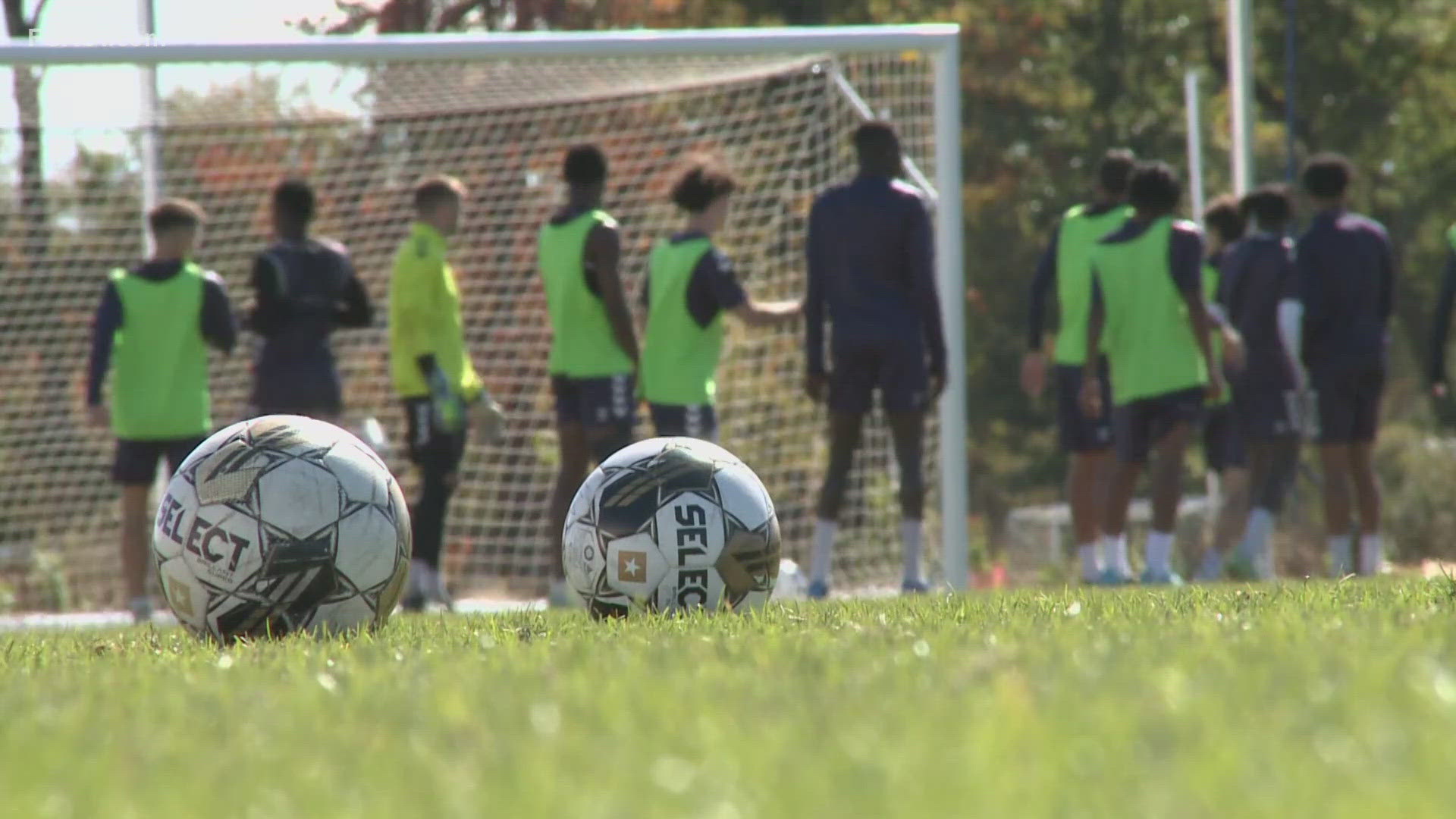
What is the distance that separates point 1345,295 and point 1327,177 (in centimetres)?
70

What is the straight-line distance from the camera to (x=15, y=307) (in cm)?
1331

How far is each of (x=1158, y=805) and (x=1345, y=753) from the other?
0.43m

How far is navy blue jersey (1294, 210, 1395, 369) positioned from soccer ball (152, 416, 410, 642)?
257 inches

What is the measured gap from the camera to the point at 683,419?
9102 mm

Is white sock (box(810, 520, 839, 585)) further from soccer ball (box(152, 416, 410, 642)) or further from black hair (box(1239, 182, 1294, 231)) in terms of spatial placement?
soccer ball (box(152, 416, 410, 642))

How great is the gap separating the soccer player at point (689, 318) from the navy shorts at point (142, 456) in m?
2.65

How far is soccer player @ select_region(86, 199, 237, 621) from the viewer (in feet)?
32.0

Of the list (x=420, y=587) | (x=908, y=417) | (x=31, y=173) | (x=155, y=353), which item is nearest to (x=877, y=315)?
(x=908, y=417)

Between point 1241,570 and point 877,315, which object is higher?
point 877,315

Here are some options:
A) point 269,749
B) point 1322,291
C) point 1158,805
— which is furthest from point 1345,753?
point 1322,291

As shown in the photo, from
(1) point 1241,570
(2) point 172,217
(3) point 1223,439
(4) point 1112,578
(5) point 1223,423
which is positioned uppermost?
(2) point 172,217

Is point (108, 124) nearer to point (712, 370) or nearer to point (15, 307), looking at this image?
point (15, 307)

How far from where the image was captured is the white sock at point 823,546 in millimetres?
9219

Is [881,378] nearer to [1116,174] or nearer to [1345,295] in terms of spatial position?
[1116,174]
